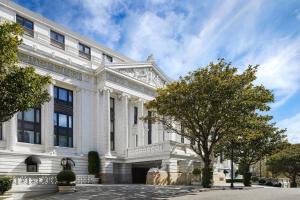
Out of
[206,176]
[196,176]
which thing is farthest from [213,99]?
[196,176]

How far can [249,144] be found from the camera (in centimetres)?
3941

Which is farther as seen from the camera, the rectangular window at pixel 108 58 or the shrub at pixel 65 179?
the rectangular window at pixel 108 58

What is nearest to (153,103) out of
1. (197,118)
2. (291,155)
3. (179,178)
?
(197,118)

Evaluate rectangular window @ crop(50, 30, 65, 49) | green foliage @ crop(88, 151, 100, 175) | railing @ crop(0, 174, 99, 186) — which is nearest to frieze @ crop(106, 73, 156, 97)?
rectangular window @ crop(50, 30, 65, 49)

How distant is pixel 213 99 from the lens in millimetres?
25938

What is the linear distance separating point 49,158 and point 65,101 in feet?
23.6

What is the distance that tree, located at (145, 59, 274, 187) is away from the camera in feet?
85.3

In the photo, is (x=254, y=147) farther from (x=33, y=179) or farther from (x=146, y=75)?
(x=33, y=179)

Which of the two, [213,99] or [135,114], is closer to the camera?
[213,99]

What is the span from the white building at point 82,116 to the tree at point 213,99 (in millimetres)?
10383

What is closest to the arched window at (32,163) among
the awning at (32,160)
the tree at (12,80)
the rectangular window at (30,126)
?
the awning at (32,160)

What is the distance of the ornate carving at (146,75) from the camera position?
46.3 metres

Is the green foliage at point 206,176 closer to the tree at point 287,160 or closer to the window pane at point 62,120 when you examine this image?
the window pane at point 62,120

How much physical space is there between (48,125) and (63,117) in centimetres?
301
